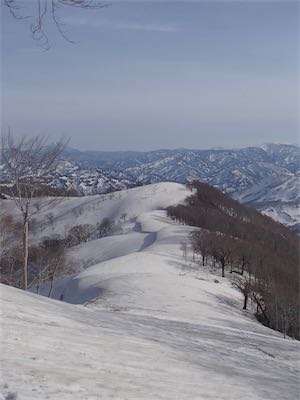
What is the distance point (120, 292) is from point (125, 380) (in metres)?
31.6

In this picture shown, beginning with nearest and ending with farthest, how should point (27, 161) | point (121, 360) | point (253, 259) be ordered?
point (121, 360) → point (27, 161) → point (253, 259)

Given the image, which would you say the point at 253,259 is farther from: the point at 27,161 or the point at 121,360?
the point at 121,360

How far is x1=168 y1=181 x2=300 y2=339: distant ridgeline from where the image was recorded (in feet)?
131

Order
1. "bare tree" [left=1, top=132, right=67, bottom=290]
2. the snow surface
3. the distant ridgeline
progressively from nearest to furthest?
the snow surface, "bare tree" [left=1, top=132, right=67, bottom=290], the distant ridgeline

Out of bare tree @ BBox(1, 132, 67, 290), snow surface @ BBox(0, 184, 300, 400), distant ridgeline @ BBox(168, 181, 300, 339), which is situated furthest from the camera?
distant ridgeline @ BBox(168, 181, 300, 339)

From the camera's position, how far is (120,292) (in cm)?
3759

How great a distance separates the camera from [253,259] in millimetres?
67188

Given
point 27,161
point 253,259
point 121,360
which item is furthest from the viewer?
point 253,259

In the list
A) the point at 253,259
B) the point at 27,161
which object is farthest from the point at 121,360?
the point at 253,259

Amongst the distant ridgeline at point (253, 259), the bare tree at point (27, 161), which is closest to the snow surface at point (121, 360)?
the bare tree at point (27, 161)

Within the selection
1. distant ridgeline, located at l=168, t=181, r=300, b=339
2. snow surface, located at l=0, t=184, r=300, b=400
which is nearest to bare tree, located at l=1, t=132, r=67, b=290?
snow surface, located at l=0, t=184, r=300, b=400

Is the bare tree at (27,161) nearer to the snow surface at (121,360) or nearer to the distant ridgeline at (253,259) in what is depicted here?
the snow surface at (121,360)

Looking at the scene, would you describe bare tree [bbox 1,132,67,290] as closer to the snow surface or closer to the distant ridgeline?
the snow surface

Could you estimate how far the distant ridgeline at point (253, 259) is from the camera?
40.1 m
